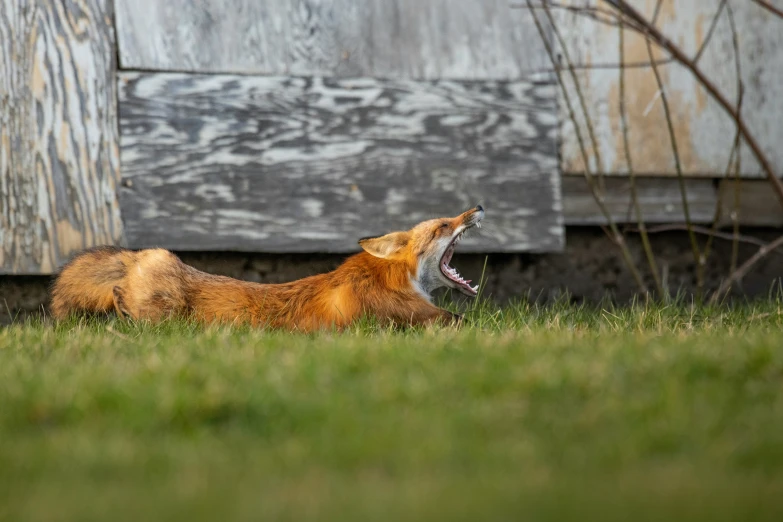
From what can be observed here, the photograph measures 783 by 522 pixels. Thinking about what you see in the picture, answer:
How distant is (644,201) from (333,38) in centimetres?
275

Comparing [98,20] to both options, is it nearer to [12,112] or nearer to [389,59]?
[12,112]

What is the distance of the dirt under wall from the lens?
284 inches

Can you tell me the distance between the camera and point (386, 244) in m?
5.83

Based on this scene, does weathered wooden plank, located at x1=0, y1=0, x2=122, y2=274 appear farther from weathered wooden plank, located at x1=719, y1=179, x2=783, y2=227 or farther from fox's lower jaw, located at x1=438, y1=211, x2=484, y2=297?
weathered wooden plank, located at x1=719, y1=179, x2=783, y2=227

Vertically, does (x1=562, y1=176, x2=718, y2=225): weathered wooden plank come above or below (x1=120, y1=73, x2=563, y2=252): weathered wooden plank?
below

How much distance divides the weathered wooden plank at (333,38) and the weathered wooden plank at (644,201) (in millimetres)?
1043

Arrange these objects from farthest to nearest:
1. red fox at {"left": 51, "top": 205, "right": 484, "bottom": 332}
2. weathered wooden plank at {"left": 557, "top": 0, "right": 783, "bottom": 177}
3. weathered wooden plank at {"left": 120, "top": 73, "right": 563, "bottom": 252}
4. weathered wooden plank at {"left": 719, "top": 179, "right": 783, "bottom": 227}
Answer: weathered wooden plank at {"left": 719, "top": 179, "right": 783, "bottom": 227} → weathered wooden plank at {"left": 557, "top": 0, "right": 783, "bottom": 177} → weathered wooden plank at {"left": 120, "top": 73, "right": 563, "bottom": 252} → red fox at {"left": 51, "top": 205, "right": 484, "bottom": 332}

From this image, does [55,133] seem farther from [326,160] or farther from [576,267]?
[576,267]

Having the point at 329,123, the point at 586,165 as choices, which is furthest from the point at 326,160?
the point at 586,165

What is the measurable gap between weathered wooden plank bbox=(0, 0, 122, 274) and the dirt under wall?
0.91 metres

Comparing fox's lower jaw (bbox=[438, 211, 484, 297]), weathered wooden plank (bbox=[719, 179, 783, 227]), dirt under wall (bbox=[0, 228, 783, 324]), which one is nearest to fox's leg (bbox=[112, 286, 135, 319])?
dirt under wall (bbox=[0, 228, 783, 324])

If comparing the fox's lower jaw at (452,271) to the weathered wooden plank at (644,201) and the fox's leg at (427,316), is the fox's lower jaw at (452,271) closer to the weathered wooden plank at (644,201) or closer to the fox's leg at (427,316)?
the fox's leg at (427,316)

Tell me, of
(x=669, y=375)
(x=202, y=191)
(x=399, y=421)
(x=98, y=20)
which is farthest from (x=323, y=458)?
(x=98, y=20)

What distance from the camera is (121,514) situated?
264 cm
